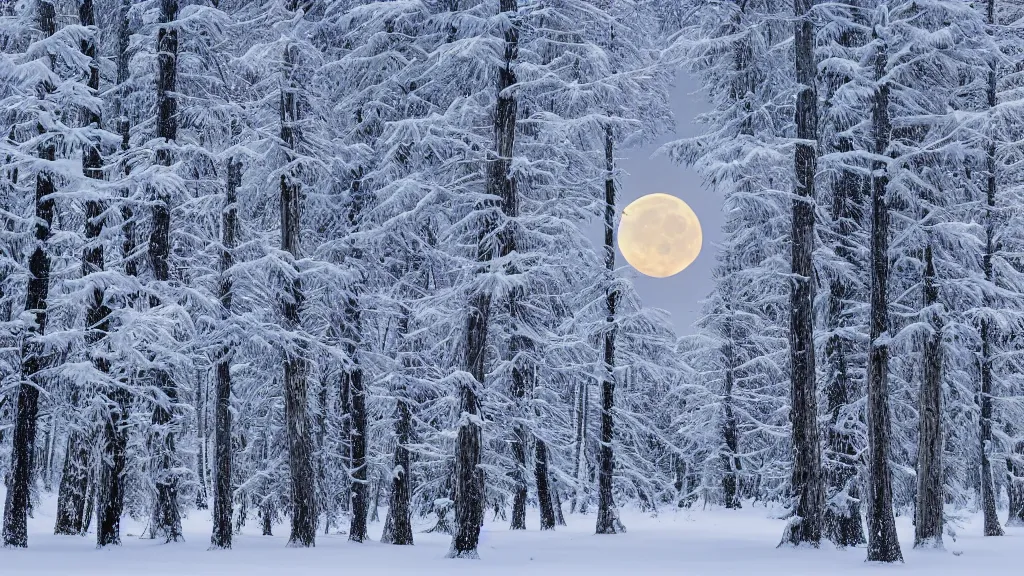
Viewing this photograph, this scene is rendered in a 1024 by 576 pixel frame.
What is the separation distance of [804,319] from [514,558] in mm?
7727

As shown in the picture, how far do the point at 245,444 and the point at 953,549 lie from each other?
66.8 ft

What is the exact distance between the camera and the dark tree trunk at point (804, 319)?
17.2 meters

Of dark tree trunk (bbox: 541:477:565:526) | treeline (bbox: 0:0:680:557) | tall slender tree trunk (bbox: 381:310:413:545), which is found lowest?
dark tree trunk (bbox: 541:477:565:526)

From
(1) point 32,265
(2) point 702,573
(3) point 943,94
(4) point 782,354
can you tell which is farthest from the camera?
(4) point 782,354

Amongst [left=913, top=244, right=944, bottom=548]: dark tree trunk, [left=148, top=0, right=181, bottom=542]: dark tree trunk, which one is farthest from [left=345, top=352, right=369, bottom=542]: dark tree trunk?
[left=913, top=244, right=944, bottom=548]: dark tree trunk

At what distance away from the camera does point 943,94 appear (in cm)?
1928

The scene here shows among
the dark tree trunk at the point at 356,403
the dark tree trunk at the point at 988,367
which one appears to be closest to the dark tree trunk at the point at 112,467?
the dark tree trunk at the point at 356,403

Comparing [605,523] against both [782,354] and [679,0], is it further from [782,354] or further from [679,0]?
[679,0]

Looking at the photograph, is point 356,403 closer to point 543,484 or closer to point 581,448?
point 543,484

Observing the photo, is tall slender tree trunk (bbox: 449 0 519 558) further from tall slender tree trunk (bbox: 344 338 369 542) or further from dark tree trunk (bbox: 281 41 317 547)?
tall slender tree trunk (bbox: 344 338 369 542)

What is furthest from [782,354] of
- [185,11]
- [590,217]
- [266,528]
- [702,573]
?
[185,11]

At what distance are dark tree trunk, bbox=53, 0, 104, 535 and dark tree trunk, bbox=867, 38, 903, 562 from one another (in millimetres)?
14516

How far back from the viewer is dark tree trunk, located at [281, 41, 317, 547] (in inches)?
714

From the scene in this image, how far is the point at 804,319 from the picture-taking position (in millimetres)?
17562
